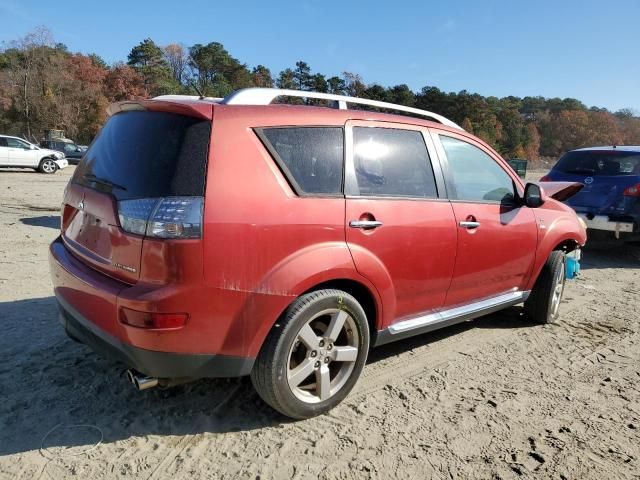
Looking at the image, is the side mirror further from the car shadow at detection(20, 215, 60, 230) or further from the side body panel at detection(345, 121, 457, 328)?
the car shadow at detection(20, 215, 60, 230)

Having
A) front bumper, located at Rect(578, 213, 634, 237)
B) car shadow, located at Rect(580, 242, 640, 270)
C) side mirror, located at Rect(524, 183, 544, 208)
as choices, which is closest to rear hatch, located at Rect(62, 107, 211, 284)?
side mirror, located at Rect(524, 183, 544, 208)

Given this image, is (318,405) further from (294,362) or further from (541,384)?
(541,384)

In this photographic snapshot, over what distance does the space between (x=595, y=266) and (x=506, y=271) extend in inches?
179

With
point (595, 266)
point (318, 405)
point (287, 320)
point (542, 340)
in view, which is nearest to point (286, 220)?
point (287, 320)

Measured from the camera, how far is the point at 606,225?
784cm

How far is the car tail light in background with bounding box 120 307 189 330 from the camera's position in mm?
2293

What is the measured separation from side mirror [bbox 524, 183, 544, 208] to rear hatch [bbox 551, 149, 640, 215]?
4589mm

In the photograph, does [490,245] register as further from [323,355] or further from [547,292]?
[323,355]

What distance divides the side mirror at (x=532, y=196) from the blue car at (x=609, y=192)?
454 cm

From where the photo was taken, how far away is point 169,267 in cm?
229

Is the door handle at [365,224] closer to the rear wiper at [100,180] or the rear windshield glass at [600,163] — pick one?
the rear wiper at [100,180]

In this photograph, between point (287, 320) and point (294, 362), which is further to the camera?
point (294, 362)

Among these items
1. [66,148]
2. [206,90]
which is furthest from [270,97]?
[66,148]

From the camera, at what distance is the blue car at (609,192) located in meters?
7.73
